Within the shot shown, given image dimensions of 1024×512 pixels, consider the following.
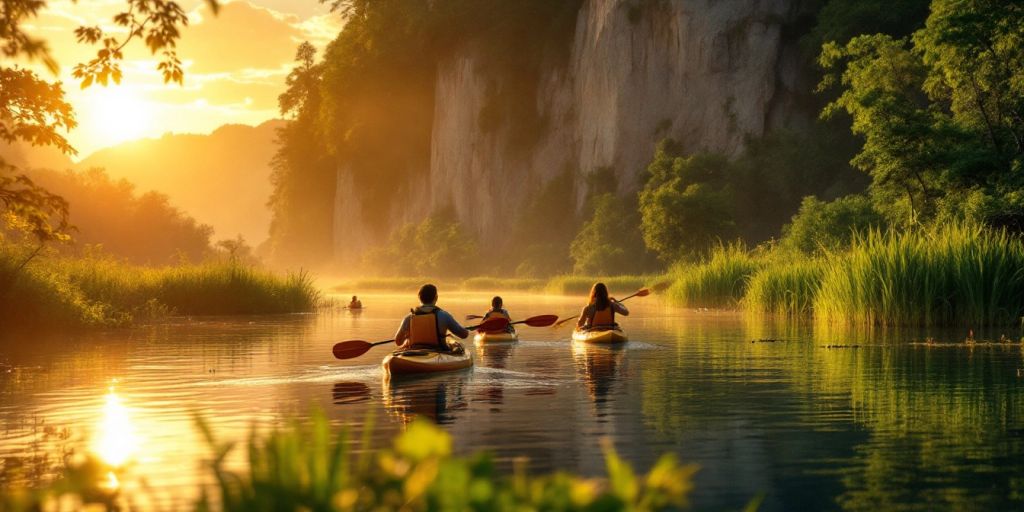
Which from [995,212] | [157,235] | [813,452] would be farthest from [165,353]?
[157,235]

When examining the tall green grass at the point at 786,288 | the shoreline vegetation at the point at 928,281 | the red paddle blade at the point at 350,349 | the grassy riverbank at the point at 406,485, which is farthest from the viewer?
the tall green grass at the point at 786,288

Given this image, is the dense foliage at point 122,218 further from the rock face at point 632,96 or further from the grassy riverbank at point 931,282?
the grassy riverbank at point 931,282

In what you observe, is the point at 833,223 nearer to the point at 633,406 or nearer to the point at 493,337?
the point at 493,337

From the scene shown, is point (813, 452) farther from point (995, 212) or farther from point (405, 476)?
point (995, 212)

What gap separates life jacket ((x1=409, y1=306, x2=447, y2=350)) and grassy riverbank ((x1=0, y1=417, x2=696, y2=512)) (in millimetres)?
13294

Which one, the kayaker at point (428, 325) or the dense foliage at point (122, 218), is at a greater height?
the dense foliage at point (122, 218)

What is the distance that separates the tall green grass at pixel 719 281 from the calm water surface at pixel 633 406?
43.1 ft

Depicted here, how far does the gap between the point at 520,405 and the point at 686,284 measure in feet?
88.0

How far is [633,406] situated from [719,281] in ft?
82.9

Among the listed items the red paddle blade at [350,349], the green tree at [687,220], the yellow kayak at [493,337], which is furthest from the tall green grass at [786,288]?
the green tree at [687,220]

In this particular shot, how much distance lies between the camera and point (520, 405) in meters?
13.6

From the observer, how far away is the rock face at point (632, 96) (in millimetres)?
64625

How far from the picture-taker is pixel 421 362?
55.4 feet

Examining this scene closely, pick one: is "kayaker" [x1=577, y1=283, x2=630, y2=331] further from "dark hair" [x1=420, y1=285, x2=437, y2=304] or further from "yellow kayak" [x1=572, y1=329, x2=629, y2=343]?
"dark hair" [x1=420, y1=285, x2=437, y2=304]
